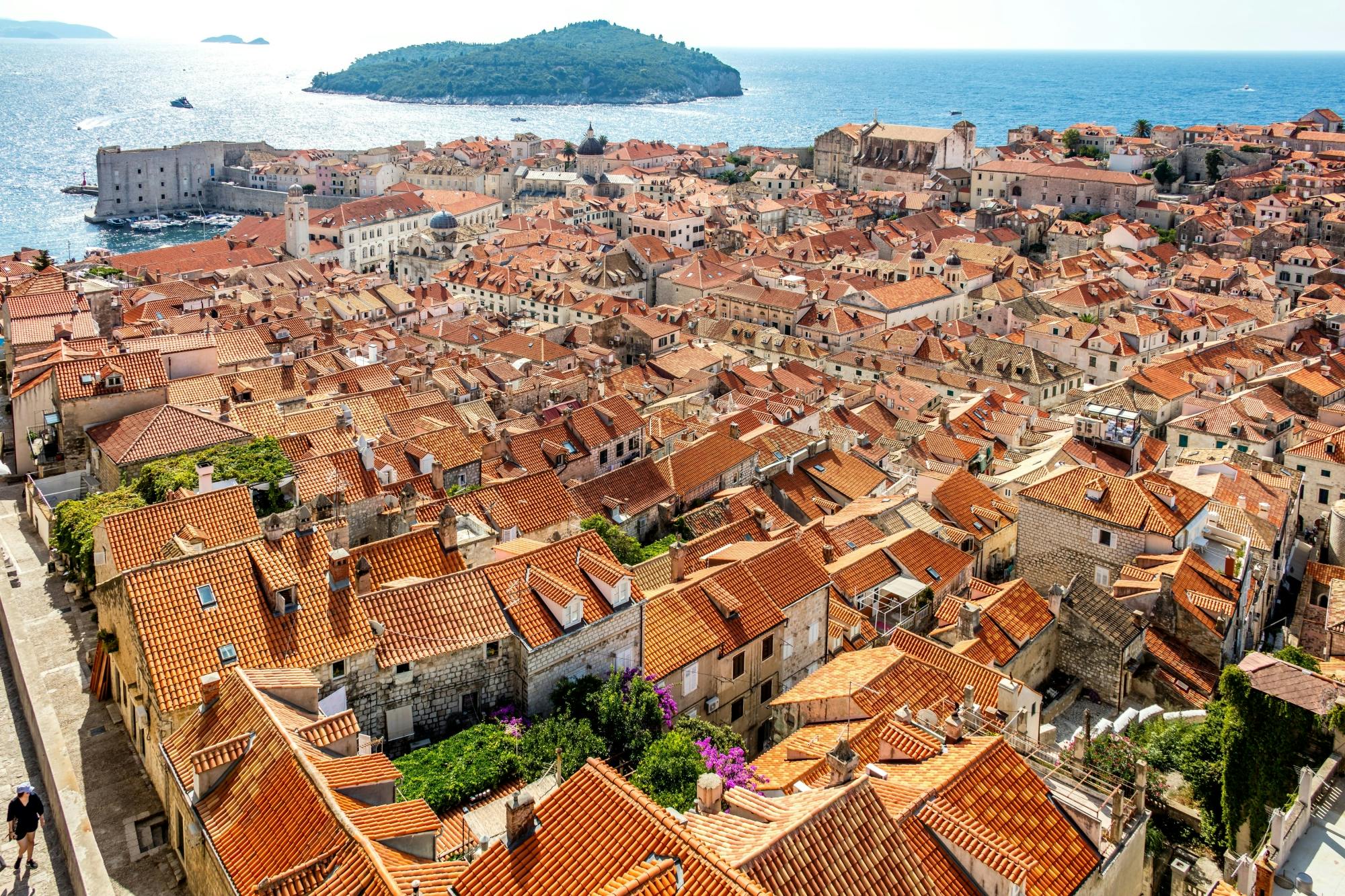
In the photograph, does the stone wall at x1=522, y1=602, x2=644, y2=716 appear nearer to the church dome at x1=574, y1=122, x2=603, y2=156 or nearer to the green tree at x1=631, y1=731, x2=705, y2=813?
the green tree at x1=631, y1=731, x2=705, y2=813

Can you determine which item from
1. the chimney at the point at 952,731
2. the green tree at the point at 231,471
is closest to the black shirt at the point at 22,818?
the green tree at the point at 231,471

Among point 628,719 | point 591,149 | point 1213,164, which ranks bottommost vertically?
point 628,719

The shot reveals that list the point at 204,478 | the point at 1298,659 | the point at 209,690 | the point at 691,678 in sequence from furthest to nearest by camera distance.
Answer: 1. the point at 204,478
2. the point at 1298,659
3. the point at 691,678
4. the point at 209,690

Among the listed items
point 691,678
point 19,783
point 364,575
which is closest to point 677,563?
point 691,678

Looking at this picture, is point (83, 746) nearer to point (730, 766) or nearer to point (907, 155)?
point (730, 766)

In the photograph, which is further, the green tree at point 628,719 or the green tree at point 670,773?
the green tree at point 628,719

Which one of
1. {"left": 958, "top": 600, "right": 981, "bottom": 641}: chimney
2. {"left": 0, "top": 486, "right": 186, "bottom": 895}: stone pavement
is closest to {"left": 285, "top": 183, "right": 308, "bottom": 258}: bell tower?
{"left": 0, "top": 486, "right": 186, "bottom": 895}: stone pavement

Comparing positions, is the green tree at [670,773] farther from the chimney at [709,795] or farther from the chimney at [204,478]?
the chimney at [204,478]

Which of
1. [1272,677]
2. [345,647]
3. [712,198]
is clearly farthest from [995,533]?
[712,198]
